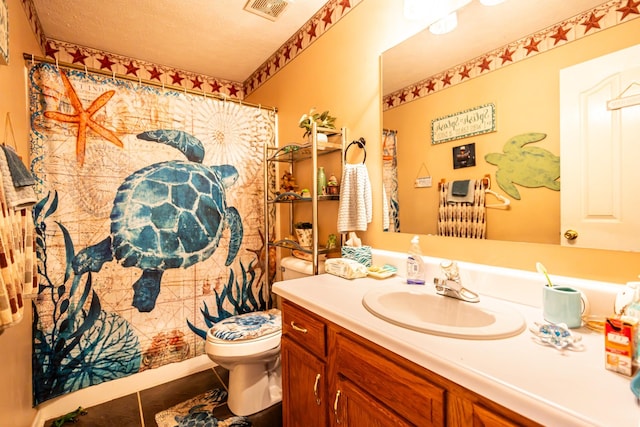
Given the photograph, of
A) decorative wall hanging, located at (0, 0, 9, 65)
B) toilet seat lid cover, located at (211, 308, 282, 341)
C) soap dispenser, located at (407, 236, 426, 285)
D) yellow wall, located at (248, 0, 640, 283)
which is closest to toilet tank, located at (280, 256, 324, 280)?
toilet seat lid cover, located at (211, 308, 282, 341)

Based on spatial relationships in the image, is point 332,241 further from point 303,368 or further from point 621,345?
point 621,345

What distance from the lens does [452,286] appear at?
1070 millimetres

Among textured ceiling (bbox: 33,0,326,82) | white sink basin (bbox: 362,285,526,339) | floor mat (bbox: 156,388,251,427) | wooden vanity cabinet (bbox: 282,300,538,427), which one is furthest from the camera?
textured ceiling (bbox: 33,0,326,82)

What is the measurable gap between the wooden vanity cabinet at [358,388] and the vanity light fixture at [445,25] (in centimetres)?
133

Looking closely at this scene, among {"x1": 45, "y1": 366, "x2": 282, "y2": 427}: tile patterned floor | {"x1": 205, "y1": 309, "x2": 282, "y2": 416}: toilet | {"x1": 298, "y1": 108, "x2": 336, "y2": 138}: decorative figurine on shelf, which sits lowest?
{"x1": 45, "y1": 366, "x2": 282, "y2": 427}: tile patterned floor

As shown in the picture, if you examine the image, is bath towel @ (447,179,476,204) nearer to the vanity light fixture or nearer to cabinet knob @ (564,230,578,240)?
cabinet knob @ (564,230,578,240)

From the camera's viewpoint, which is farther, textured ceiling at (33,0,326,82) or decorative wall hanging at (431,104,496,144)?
textured ceiling at (33,0,326,82)

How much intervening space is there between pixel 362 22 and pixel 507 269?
1.50 m

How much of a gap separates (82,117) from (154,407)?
181cm

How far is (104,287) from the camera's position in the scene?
1.82 m

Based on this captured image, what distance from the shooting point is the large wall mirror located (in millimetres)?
908

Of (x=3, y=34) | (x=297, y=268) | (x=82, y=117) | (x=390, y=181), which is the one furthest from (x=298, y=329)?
(x=82, y=117)

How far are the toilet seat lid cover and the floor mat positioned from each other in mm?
476

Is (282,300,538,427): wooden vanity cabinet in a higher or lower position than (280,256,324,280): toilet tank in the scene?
lower
